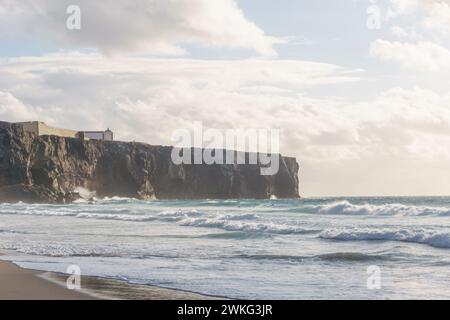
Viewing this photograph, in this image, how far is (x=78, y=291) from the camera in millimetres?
9750

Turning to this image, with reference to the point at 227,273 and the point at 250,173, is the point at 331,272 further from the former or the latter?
the point at 250,173

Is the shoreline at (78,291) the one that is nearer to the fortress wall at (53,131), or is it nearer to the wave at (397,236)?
the wave at (397,236)

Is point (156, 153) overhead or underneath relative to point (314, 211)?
overhead

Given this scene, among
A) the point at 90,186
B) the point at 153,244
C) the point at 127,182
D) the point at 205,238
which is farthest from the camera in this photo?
the point at 127,182

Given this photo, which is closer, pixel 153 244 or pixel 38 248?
pixel 38 248

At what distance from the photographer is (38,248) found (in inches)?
693

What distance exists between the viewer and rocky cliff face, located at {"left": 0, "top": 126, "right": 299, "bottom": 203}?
95.4m

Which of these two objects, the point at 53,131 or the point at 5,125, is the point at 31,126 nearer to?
the point at 53,131

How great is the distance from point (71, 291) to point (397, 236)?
14064mm

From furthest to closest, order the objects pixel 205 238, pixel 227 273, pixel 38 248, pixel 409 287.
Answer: pixel 205 238, pixel 38 248, pixel 227 273, pixel 409 287

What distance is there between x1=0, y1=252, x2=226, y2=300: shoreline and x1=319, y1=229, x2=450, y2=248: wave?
1148 cm

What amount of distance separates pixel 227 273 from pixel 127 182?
11668 cm
